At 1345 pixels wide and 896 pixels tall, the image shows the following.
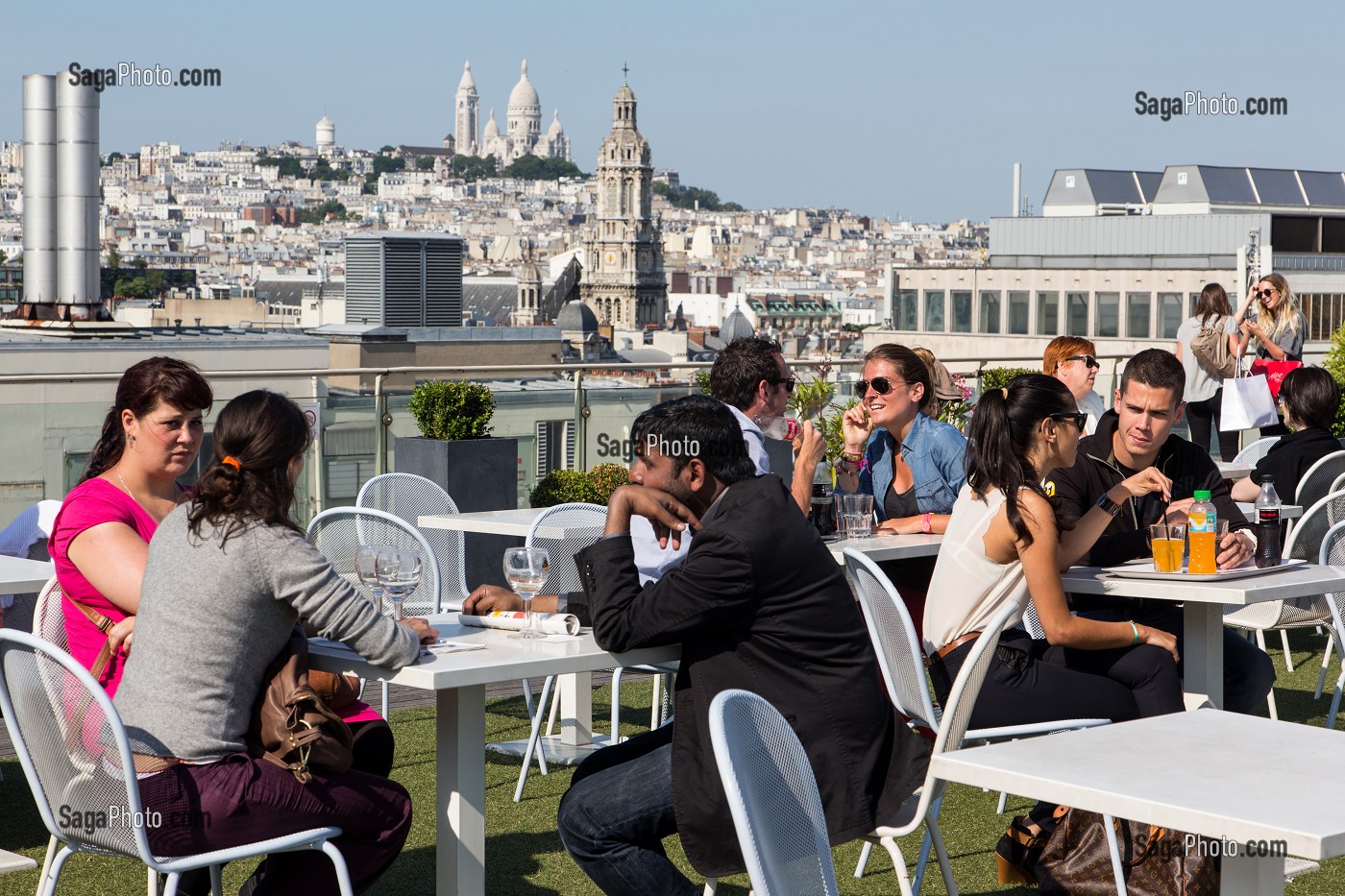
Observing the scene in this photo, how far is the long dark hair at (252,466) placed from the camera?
2963 millimetres

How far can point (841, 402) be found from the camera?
906 centimetres

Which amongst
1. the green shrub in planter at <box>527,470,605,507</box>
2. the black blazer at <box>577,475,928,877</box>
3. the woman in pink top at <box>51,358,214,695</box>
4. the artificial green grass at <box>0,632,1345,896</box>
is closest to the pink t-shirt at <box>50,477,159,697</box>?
the woman in pink top at <box>51,358,214,695</box>

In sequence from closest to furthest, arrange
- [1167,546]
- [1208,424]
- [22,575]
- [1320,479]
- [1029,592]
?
[1029,592], [1167,546], [22,575], [1320,479], [1208,424]

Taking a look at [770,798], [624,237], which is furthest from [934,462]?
[624,237]

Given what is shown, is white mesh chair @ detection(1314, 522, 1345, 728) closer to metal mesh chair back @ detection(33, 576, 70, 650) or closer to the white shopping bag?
the white shopping bag

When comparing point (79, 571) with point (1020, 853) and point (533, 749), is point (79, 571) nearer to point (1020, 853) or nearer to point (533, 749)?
point (533, 749)

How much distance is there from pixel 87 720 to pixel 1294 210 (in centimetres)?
5184

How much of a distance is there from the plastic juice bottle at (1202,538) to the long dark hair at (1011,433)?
545 millimetres

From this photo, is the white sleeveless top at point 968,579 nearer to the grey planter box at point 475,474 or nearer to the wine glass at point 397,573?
the wine glass at point 397,573

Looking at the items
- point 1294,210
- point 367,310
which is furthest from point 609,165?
point 1294,210

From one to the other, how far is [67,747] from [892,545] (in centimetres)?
243

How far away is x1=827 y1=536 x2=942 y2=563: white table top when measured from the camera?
14.8 ft

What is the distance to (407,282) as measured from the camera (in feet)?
190

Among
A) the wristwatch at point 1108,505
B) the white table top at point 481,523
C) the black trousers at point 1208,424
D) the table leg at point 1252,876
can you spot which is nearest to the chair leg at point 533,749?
the white table top at point 481,523
